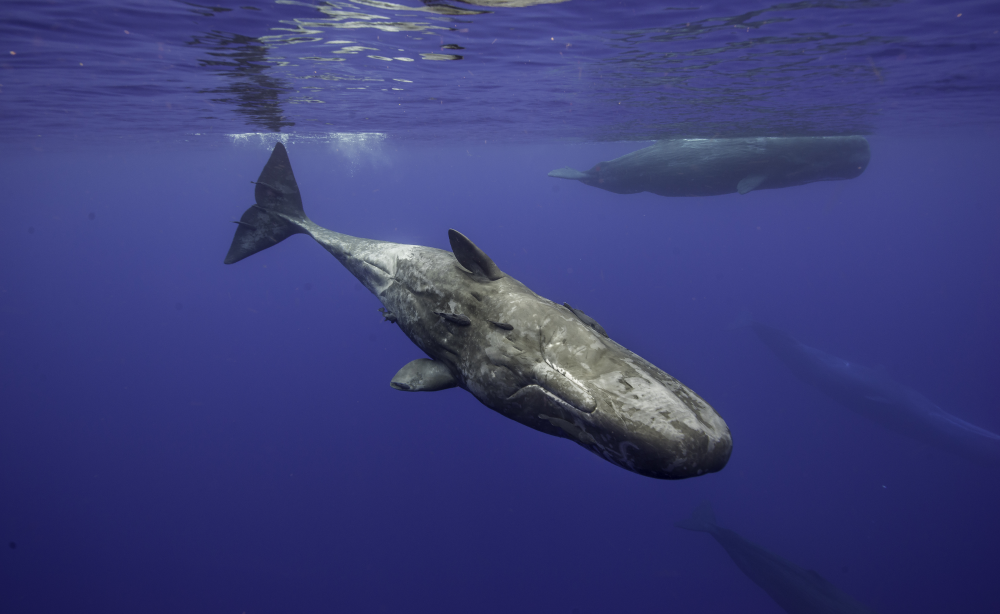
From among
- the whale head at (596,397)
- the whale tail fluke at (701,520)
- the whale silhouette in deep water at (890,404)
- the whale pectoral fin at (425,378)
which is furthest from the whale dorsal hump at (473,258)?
the whale silhouette in deep water at (890,404)

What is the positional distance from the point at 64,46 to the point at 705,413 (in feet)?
47.0

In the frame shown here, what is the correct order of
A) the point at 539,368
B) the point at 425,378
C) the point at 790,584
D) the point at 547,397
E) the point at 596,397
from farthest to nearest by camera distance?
the point at 790,584, the point at 425,378, the point at 539,368, the point at 547,397, the point at 596,397

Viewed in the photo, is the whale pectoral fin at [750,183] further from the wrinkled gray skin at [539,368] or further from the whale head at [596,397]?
the whale head at [596,397]

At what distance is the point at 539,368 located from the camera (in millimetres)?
3379

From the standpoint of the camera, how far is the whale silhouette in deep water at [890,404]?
18.3 metres

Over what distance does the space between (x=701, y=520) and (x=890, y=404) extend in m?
11.7

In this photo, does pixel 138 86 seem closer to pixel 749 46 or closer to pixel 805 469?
pixel 749 46

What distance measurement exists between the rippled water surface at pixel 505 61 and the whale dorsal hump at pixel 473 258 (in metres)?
5.44

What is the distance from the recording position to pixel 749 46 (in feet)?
31.5

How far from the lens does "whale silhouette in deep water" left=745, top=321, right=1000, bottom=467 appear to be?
18.3 metres

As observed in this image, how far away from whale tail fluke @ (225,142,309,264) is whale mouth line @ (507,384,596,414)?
7.13 metres

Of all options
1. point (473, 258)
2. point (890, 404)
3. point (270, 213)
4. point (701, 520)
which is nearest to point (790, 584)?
point (701, 520)

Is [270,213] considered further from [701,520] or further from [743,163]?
[701,520]

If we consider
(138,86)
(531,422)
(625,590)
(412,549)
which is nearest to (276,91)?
(138,86)
